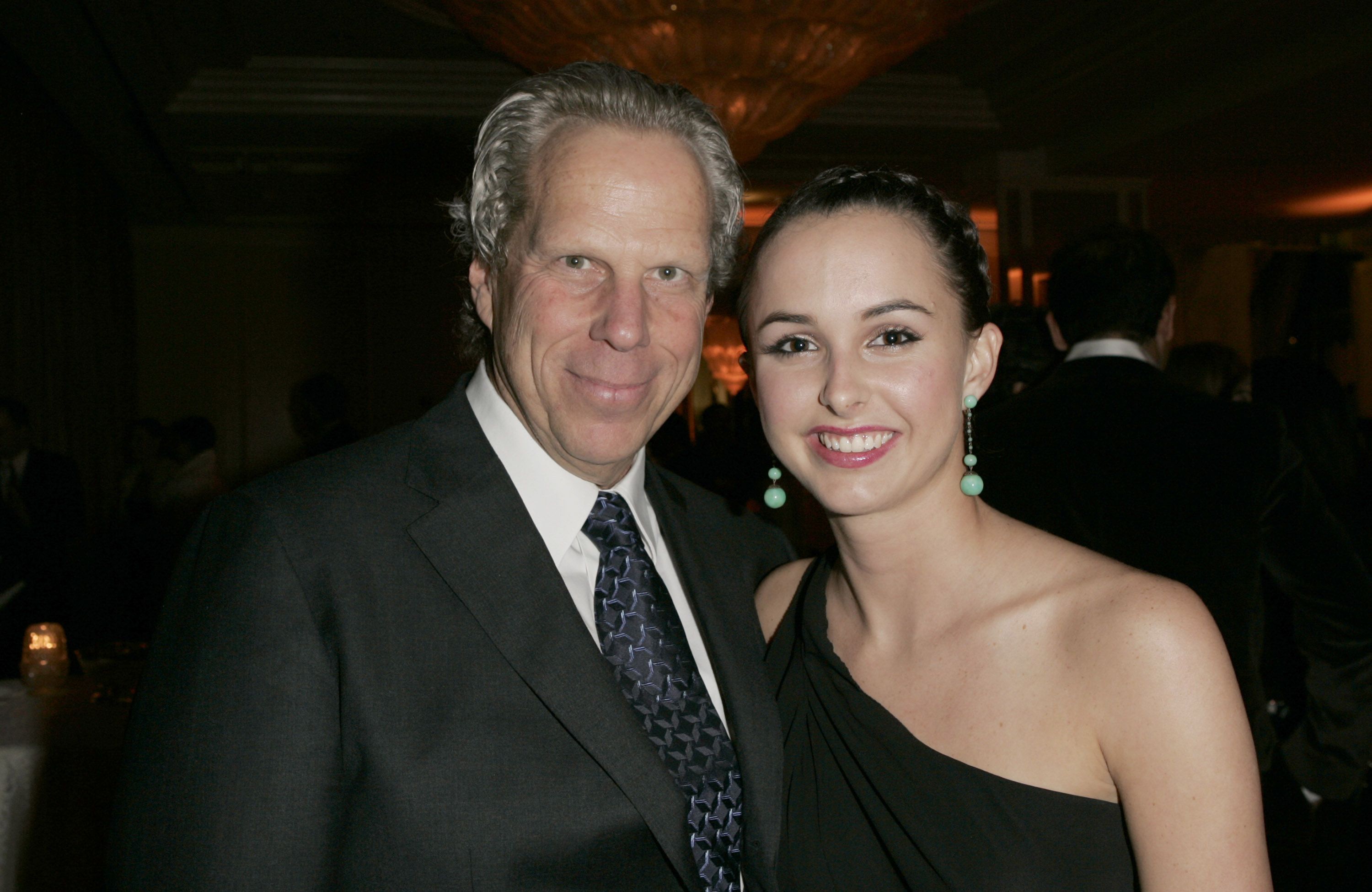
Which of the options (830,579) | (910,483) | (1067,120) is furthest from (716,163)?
(1067,120)

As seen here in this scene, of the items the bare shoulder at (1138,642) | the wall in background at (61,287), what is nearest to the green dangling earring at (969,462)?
the bare shoulder at (1138,642)

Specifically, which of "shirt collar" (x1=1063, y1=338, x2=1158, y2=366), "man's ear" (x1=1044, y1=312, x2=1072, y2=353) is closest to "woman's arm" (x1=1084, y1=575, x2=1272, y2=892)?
"shirt collar" (x1=1063, y1=338, x2=1158, y2=366)

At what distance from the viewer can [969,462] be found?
1.58 metres

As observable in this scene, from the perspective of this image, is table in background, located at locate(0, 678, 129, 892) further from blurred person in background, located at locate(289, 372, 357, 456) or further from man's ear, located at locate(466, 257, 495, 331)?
blurred person in background, located at locate(289, 372, 357, 456)

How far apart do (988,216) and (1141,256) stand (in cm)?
549

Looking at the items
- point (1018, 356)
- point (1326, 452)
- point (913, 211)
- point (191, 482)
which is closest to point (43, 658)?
point (913, 211)

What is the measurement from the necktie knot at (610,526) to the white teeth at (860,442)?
322 mm

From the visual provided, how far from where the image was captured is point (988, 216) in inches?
305

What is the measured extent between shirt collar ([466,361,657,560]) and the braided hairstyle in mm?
454

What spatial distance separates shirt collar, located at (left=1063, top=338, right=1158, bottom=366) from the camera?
252 centimetres

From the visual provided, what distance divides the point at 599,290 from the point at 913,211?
497mm

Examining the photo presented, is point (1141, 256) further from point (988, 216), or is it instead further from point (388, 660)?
point (988, 216)

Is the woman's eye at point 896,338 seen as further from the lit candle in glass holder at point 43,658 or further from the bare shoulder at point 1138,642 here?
the lit candle in glass holder at point 43,658

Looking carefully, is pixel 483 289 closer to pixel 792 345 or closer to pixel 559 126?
pixel 559 126
